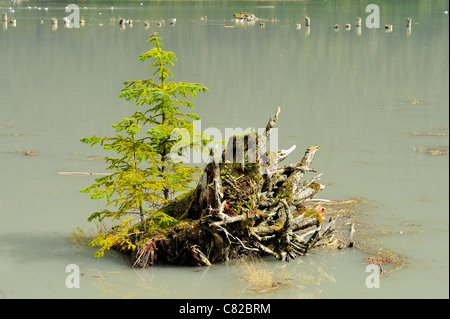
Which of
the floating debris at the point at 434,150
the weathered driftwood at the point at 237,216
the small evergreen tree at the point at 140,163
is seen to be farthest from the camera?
the floating debris at the point at 434,150

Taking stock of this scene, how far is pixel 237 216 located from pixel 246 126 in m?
13.3

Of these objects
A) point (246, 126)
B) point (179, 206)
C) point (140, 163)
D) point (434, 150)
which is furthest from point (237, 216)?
point (246, 126)

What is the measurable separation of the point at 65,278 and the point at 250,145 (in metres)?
3.59

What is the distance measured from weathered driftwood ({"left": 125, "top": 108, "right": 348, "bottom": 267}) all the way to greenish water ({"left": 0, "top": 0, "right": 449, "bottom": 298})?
29cm

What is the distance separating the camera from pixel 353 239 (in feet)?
43.6

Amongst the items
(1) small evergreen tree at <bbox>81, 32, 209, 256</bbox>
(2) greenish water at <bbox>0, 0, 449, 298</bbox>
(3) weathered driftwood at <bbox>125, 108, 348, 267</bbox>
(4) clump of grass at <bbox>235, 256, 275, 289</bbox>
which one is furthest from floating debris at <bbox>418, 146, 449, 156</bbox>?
(4) clump of grass at <bbox>235, 256, 275, 289</bbox>

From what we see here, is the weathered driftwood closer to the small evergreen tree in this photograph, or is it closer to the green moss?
the green moss

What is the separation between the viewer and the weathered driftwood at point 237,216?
467 inches

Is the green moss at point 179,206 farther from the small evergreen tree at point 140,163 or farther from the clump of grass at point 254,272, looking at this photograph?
the clump of grass at point 254,272

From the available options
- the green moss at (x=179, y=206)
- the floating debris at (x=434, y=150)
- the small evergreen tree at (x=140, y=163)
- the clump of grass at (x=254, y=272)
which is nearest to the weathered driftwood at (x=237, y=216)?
the green moss at (x=179, y=206)

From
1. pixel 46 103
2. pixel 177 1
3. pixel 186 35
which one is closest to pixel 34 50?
pixel 186 35

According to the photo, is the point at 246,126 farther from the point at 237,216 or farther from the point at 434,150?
the point at 237,216

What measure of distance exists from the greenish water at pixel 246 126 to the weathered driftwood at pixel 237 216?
293 millimetres

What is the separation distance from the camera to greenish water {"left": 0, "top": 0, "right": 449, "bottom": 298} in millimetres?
11812
